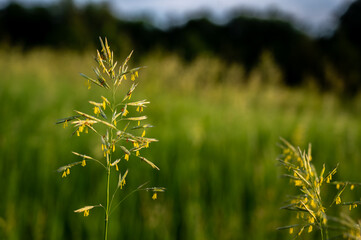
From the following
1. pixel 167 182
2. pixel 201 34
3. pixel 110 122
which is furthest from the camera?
pixel 201 34

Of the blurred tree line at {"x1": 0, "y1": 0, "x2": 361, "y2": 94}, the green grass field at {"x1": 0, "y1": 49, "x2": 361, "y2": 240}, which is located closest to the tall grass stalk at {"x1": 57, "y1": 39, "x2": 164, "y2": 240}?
the green grass field at {"x1": 0, "y1": 49, "x2": 361, "y2": 240}

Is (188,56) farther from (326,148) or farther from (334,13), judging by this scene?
(326,148)

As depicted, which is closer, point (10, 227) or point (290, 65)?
point (10, 227)

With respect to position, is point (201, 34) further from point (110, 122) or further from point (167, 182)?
point (110, 122)

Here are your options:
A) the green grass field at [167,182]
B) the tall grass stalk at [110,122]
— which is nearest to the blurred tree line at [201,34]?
the green grass field at [167,182]

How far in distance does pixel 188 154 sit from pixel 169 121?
1.51 m

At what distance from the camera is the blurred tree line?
26016 mm

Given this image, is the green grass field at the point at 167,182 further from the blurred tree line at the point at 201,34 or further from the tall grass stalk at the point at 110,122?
the blurred tree line at the point at 201,34

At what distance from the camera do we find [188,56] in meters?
32.9

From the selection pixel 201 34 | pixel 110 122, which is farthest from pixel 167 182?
pixel 201 34

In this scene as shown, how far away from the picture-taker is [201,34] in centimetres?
4381

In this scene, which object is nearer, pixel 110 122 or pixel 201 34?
pixel 110 122

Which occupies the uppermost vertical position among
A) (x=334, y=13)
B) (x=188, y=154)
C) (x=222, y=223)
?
(x=334, y=13)

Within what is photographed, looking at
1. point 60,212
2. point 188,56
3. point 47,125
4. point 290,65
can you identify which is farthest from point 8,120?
point 188,56
